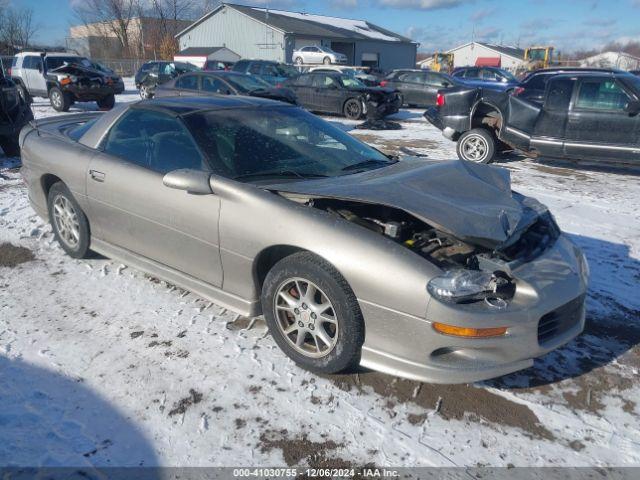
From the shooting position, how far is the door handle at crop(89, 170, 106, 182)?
3721 mm

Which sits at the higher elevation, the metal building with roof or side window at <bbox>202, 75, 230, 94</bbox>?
the metal building with roof

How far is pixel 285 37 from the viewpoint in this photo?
3869cm

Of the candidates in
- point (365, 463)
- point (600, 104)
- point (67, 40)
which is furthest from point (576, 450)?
point (67, 40)

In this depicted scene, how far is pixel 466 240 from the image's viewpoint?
257cm

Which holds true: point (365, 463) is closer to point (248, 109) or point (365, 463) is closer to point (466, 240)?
point (466, 240)

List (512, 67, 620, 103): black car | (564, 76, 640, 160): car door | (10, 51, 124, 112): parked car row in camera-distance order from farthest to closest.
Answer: (10, 51, 124, 112): parked car row → (512, 67, 620, 103): black car → (564, 76, 640, 160): car door

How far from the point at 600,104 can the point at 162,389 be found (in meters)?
8.01

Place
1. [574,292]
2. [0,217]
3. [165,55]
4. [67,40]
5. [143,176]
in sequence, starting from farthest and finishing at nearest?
1. [67,40]
2. [165,55]
3. [0,217]
4. [143,176]
5. [574,292]

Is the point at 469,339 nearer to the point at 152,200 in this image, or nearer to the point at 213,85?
the point at 152,200

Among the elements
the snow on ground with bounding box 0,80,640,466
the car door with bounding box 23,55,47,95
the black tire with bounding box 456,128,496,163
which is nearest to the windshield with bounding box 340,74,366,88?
the black tire with bounding box 456,128,496,163

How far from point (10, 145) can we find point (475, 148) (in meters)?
8.13

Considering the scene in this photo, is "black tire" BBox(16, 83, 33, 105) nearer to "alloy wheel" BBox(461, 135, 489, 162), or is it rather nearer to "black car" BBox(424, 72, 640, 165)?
"black car" BBox(424, 72, 640, 165)

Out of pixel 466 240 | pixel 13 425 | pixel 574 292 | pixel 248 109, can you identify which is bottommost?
pixel 13 425

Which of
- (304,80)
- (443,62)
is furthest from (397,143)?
(443,62)
